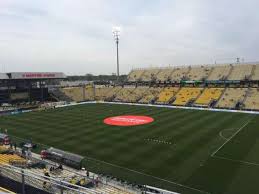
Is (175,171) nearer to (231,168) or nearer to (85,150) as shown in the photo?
(231,168)

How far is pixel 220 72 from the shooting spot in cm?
8438

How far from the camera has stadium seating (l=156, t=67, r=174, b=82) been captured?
93375mm

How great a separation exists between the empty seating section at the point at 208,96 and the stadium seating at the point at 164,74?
19075 mm

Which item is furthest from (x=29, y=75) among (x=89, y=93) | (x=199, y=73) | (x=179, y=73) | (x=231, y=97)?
(x=231, y=97)

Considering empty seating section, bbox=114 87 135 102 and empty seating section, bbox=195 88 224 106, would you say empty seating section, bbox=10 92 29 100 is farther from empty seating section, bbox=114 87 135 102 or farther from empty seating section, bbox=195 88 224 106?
empty seating section, bbox=195 88 224 106

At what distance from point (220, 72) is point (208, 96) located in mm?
16544

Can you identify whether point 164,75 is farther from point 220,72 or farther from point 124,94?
point 220,72

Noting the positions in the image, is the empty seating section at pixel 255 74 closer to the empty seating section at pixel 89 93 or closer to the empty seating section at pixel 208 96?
the empty seating section at pixel 208 96

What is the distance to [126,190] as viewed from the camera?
70.2 feet

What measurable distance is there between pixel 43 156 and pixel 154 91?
199ft

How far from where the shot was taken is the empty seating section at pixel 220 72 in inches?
3212

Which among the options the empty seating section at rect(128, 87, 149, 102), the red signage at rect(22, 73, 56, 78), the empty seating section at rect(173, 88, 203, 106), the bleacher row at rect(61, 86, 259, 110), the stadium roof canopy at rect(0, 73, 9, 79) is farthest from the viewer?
the empty seating section at rect(128, 87, 149, 102)

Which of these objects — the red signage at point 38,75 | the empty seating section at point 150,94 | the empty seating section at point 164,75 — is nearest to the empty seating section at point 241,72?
the empty seating section at point 164,75

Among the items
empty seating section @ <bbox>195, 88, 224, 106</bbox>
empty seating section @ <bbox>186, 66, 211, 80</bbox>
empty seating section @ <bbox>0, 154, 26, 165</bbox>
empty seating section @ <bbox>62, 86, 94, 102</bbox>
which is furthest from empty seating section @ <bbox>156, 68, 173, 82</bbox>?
empty seating section @ <bbox>0, 154, 26, 165</bbox>
